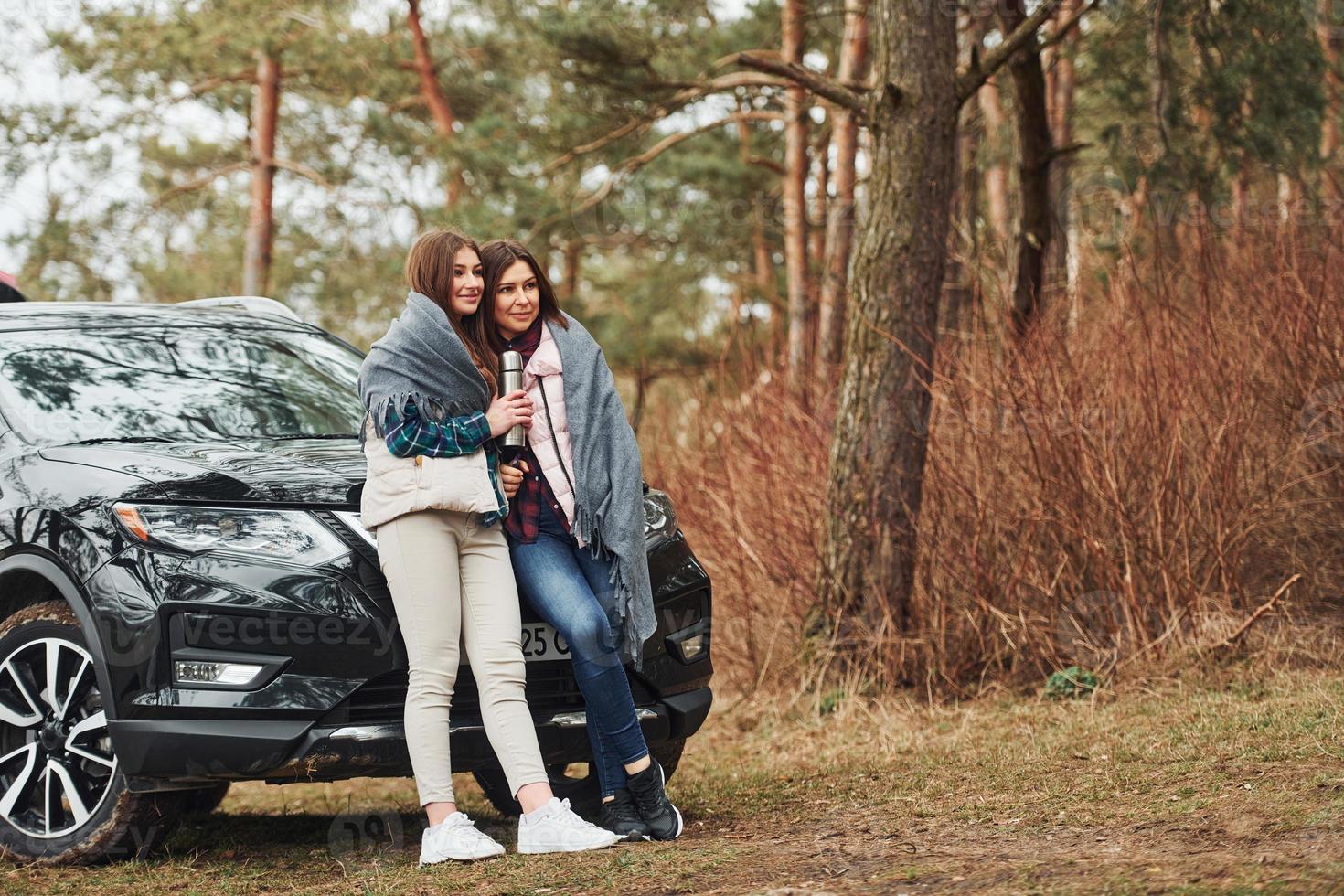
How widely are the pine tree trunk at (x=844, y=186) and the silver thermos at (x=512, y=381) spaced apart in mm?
9396

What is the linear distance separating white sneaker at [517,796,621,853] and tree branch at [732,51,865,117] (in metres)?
4.35

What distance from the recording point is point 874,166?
7262 mm

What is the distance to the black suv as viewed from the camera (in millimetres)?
4094

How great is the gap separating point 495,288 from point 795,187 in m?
15.0

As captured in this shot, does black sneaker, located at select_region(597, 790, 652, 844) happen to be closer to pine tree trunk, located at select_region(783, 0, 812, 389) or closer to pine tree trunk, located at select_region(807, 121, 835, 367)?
pine tree trunk, located at select_region(783, 0, 812, 389)

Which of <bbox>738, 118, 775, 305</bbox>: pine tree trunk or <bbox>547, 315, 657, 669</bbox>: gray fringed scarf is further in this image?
<bbox>738, 118, 775, 305</bbox>: pine tree trunk

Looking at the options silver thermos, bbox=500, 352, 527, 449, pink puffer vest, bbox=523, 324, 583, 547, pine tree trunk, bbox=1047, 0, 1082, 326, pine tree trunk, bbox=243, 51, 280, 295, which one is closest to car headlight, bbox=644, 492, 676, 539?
pink puffer vest, bbox=523, 324, 583, 547

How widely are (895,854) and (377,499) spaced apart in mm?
1800

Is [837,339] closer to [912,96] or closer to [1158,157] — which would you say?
[1158,157]

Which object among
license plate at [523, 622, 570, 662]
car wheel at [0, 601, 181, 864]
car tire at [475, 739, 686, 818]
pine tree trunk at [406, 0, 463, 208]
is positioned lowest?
car tire at [475, 739, 686, 818]

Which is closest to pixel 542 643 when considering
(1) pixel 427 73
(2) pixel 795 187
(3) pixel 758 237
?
(2) pixel 795 187

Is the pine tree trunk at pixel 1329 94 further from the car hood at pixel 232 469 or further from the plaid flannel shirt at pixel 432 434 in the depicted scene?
the car hood at pixel 232 469

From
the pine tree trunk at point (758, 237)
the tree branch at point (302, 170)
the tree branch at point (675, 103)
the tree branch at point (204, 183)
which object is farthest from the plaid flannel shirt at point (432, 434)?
the tree branch at point (204, 183)

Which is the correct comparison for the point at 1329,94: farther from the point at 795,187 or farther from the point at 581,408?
the point at 581,408
